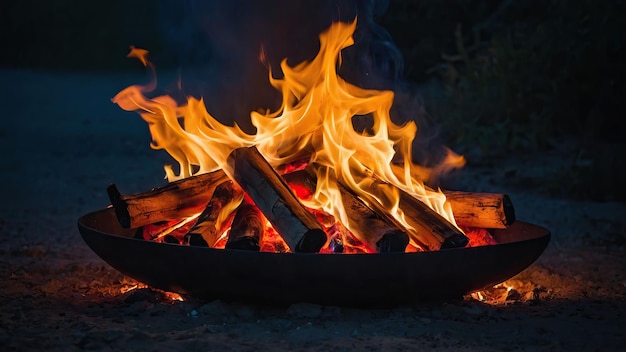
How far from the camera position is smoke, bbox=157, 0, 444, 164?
6.72m

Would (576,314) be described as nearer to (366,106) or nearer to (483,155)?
(366,106)

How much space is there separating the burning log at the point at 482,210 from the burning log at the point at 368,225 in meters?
0.51

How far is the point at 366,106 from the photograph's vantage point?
12.5ft

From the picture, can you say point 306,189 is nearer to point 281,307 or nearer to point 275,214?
point 275,214

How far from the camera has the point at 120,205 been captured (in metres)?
3.32

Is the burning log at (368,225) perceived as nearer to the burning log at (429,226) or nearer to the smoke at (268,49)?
the burning log at (429,226)

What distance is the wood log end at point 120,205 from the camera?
330 centimetres

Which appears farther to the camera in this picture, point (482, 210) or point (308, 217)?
point (482, 210)

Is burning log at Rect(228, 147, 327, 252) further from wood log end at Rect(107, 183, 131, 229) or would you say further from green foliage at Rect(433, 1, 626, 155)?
green foliage at Rect(433, 1, 626, 155)

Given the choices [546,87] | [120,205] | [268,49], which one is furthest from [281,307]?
[546,87]

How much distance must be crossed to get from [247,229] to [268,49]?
3.94m

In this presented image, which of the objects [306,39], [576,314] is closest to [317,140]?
[576,314]

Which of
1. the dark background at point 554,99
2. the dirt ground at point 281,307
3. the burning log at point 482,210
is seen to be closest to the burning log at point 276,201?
the dirt ground at point 281,307

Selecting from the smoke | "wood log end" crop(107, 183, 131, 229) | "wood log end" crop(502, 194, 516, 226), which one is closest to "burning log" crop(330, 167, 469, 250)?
"wood log end" crop(502, 194, 516, 226)
